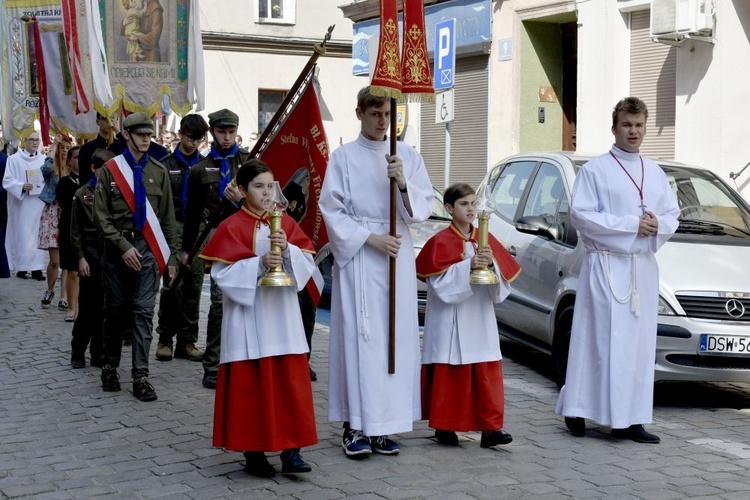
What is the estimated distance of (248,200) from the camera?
21.5 feet

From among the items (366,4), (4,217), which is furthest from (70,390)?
(366,4)

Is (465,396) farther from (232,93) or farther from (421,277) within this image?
(232,93)

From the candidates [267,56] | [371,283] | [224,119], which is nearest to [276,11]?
[267,56]

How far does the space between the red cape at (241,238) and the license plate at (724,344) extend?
3009mm

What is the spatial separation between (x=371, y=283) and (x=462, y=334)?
632mm

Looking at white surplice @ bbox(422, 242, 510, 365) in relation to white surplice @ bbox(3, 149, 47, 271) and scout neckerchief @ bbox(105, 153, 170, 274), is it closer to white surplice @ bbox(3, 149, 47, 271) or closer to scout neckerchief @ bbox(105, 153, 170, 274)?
scout neckerchief @ bbox(105, 153, 170, 274)

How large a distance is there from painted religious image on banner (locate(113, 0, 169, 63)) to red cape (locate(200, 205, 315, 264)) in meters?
4.13

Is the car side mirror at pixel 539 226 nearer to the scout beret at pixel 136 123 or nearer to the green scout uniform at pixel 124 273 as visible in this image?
the green scout uniform at pixel 124 273

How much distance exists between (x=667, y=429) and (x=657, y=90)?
1040cm

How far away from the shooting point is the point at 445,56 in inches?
587

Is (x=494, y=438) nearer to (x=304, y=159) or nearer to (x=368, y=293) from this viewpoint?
(x=368, y=293)

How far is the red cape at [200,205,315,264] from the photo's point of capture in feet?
20.9

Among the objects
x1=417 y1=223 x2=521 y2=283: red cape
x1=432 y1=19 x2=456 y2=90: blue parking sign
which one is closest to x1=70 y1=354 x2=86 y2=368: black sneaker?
x1=417 y1=223 x2=521 y2=283: red cape

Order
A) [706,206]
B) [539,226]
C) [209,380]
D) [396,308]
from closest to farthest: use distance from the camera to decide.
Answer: [396,308] < [209,380] < [539,226] < [706,206]
